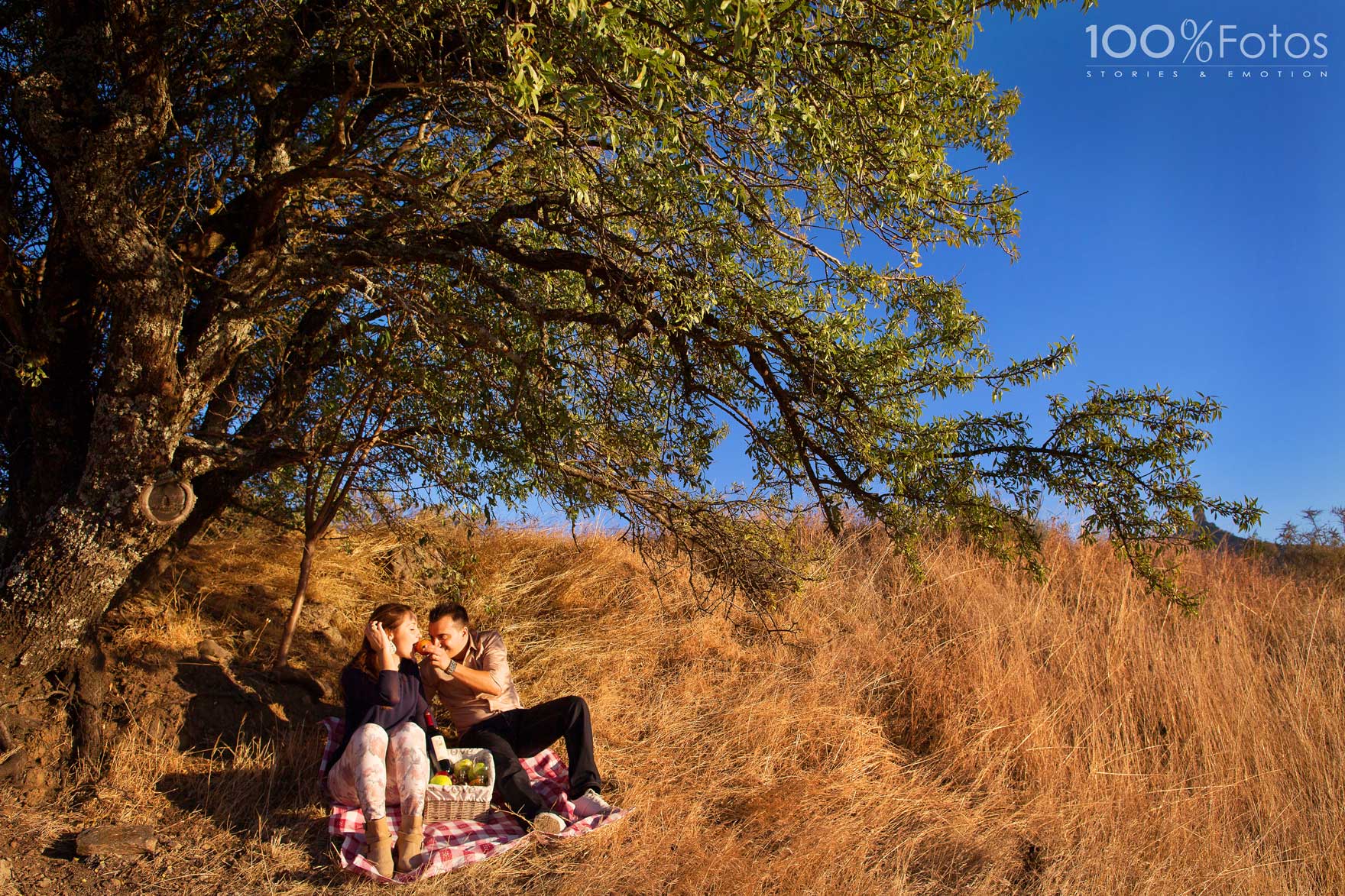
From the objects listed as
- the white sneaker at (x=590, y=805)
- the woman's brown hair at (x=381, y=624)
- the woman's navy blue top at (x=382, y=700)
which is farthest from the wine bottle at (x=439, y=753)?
the white sneaker at (x=590, y=805)

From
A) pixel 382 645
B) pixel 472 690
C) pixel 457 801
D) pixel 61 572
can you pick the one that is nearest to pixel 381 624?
pixel 382 645

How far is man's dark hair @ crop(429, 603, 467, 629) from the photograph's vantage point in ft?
18.4

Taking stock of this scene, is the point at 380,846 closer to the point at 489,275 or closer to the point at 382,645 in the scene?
the point at 382,645

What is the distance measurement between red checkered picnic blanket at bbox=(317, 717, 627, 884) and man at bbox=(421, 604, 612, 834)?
0.28 feet

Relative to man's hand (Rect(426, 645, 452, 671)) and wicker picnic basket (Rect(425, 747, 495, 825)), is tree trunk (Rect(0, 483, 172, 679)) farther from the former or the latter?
wicker picnic basket (Rect(425, 747, 495, 825))

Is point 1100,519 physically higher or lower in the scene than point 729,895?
higher

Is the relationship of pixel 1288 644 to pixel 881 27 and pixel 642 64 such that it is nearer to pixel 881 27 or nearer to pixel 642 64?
pixel 881 27

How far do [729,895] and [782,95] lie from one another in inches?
155

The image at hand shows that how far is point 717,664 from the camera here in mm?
8008

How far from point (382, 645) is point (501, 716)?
922 millimetres

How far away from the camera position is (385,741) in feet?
16.0

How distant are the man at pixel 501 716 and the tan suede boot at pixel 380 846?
73cm

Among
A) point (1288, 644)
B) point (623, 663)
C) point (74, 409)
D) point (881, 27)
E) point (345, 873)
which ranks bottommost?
point (345, 873)

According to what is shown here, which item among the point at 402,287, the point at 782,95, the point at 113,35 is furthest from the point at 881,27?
the point at 113,35
